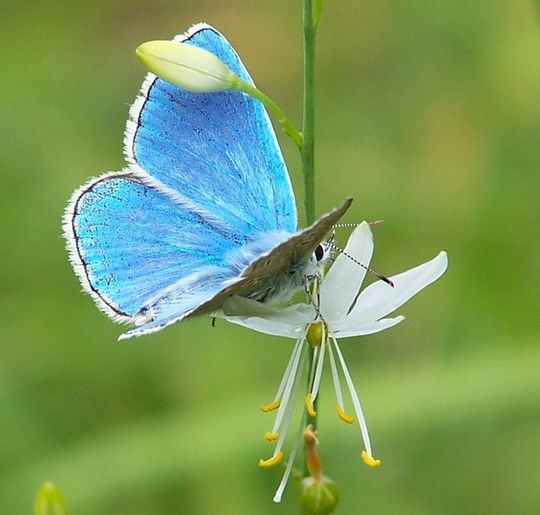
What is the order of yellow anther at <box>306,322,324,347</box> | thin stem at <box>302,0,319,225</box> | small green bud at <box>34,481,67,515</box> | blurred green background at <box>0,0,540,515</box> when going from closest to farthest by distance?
1. small green bud at <box>34,481,67,515</box>
2. thin stem at <box>302,0,319,225</box>
3. yellow anther at <box>306,322,324,347</box>
4. blurred green background at <box>0,0,540,515</box>

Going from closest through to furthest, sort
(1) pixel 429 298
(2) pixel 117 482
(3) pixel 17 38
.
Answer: (2) pixel 117 482, (1) pixel 429 298, (3) pixel 17 38

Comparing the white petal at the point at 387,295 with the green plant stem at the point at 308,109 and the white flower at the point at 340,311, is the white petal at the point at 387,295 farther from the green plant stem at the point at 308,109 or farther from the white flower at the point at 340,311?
the green plant stem at the point at 308,109

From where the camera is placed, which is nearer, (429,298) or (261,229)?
(261,229)

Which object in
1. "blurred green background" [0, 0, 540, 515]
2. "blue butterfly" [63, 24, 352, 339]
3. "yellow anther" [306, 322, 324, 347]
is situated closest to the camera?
"blue butterfly" [63, 24, 352, 339]

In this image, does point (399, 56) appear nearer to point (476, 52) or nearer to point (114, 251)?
point (476, 52)

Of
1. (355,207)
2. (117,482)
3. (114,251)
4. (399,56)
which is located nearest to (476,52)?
(399,56)

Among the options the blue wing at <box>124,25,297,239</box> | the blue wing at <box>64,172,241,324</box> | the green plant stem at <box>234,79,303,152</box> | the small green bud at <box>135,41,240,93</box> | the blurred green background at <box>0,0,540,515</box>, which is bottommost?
the blurred green background at <box>0,0,540,515</box>

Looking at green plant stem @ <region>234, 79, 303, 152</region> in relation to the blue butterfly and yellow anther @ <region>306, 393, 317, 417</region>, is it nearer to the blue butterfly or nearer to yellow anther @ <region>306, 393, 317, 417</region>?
the blue butterfly

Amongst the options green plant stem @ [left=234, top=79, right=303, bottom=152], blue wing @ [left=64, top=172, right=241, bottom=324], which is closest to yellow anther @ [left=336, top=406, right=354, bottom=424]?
A: blue wing @ [left=64, top=172, right=241, bottom=324]
